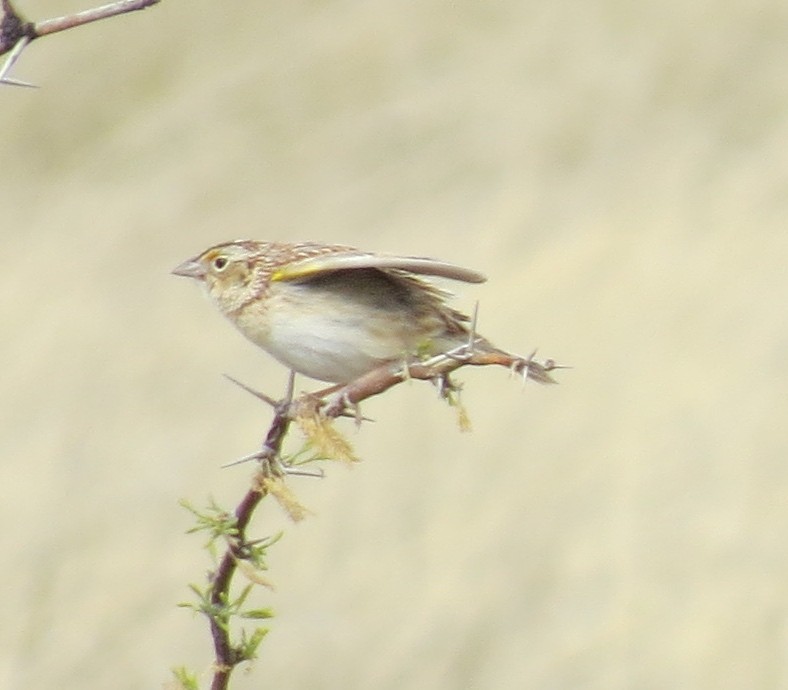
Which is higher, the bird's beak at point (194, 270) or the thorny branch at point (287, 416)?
the bird's beak at point (194, 270)

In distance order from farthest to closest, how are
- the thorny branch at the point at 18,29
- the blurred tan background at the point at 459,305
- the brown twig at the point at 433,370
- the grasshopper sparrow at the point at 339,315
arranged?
the blurred tan background at the point at 459,305 < the grasshopper sparrow at the point at 339,315 < the brown twig at the point at 433,370 < the thorny branch at the point at 18,29

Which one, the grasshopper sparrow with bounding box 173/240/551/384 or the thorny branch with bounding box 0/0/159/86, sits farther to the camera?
the grasshopper sparrow with bounding box 173/240/551/384

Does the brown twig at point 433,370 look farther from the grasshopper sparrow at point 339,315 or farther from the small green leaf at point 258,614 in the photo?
the grasshopper sparrow at point 339,315

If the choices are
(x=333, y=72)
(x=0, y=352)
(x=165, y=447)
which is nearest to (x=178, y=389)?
(x=165, y=447)

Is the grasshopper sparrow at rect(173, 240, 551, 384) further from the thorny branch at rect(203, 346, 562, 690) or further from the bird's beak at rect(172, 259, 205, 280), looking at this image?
the thorny branch at rect(203, 346, 562, 690)

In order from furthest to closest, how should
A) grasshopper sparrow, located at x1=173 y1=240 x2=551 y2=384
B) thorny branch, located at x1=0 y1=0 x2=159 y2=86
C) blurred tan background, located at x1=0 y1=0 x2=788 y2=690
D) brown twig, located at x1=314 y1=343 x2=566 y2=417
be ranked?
1. blurred tan background, located at x1=0 y1=0 x2=788 y2=690
2. grasshopper sparrow, located at x1=173 y1=240 x2=551 y2=384
3. brown twig, located at x1=314 y1=343 x2=566 y2=417
4. thorny branch, located at x1=0 y1=0 x2=159 y2=86

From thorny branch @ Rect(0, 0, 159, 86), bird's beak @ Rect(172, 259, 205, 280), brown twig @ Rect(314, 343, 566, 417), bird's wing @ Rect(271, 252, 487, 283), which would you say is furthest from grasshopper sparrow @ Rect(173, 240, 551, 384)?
thorny branch @ Rect(0, 0, 159, 86)

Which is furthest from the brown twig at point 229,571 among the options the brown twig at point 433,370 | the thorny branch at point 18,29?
the thorny branch at point 18,29
